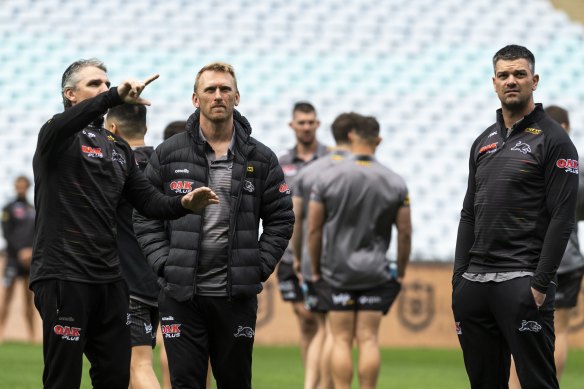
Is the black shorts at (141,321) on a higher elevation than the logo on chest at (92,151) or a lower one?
lower

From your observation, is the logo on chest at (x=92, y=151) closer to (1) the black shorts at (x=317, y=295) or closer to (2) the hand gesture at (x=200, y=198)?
(2) the hand gesture at (x=200, y=198)

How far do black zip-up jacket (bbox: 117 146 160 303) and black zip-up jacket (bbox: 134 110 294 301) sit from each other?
0.65 m

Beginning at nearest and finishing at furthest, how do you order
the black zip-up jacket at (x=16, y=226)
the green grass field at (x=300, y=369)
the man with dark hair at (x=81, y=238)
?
1. the man with dark hair at (x=81, y=238)
2. the green grass field at (x=300, y=369)
3. the black zip-up jacket at (x=16, y=226)

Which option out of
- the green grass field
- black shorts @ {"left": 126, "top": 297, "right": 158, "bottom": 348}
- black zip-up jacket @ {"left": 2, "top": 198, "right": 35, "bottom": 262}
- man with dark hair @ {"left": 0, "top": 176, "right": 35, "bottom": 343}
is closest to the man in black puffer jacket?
black shorts @ {"left": 126, "top": 297, "right": 158, "bottom": 348}

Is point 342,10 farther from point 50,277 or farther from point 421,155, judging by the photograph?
point 50,277

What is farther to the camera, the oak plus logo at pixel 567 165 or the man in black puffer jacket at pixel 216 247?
the man in black puffer jacket at pixel 216 247

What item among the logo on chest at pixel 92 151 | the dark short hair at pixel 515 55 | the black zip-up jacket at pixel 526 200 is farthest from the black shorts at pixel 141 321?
the dark short hair at pixel 515 55

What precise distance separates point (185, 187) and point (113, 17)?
55.8 feet

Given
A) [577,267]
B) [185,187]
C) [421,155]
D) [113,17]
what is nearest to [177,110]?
[113,17]

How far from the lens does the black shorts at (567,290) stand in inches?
324

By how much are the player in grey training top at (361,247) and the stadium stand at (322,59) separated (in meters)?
10.9

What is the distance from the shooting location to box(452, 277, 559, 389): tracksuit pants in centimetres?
556

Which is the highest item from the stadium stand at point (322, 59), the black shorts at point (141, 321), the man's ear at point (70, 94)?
the stadium stand at point (322, 59)

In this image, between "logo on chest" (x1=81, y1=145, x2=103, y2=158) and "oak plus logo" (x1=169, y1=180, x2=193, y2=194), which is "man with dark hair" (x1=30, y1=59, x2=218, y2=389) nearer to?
"logo on chest" (x1=81, y1=145, x2=103, y2=158)
